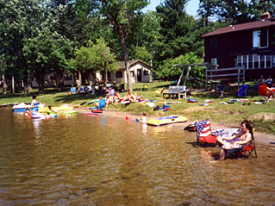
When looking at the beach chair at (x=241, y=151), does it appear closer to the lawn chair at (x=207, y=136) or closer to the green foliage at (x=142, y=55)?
the lawn chair at (x=207, y=136)

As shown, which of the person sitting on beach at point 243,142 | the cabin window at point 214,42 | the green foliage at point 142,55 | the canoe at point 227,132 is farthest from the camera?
the green foliage at point 142,55

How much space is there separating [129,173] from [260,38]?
34546mm

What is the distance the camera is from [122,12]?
27.6 meters

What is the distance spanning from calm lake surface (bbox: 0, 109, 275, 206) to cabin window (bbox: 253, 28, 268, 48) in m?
28.5

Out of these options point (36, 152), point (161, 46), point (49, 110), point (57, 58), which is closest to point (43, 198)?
point (36, 152)

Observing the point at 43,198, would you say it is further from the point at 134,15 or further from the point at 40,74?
the point at 40,74

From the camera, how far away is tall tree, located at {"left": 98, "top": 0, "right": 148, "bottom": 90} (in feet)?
90.0

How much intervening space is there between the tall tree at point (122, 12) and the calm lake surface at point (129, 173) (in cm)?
1735

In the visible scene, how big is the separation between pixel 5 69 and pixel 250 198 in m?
43.7

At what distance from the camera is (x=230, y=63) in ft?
131

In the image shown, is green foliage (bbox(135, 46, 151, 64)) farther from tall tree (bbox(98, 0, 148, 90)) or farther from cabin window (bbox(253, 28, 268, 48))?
tall tree (bbox(98, 0, 148, 90))

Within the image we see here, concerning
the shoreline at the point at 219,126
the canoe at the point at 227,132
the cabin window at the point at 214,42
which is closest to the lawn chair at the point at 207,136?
the canoe at the point at 227,132

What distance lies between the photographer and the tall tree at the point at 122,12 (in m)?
27.4

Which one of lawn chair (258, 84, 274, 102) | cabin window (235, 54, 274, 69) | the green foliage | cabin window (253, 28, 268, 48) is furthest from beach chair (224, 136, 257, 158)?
the green foliage
